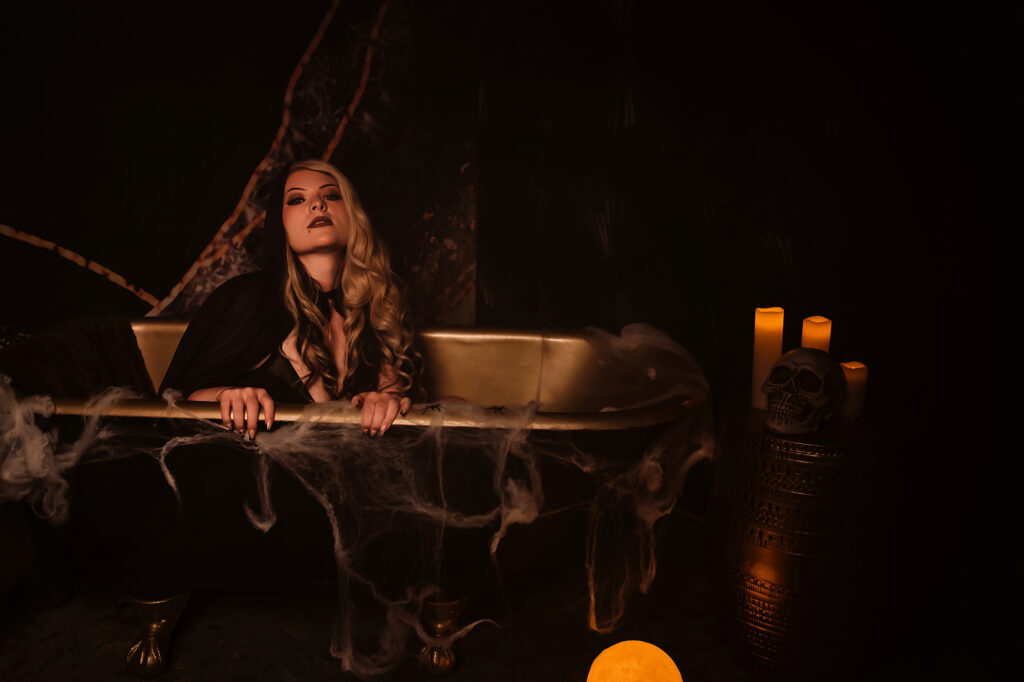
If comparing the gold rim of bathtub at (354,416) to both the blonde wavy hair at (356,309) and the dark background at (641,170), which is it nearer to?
the blonde wavy hair at (356,309)

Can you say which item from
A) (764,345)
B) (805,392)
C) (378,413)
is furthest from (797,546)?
(378,413)

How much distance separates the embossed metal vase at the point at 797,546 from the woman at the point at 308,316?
35.6 inches

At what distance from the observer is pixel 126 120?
228 centimetres

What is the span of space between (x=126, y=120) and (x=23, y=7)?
385 millimetres

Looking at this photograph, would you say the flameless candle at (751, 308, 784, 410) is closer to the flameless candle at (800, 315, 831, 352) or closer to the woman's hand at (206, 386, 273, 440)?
the flameless candle at (800, 315, 831, 352)

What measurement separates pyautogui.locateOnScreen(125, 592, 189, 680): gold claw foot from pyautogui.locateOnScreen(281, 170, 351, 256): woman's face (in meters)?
0.92

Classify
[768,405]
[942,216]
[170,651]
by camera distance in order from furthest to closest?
[942,216] < [170,651] < [768,405]

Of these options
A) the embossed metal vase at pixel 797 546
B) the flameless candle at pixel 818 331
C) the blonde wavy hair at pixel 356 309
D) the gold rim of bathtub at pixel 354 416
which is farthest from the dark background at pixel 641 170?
the gold rim of bathtub at pixel 354 416

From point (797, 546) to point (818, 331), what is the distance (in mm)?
528

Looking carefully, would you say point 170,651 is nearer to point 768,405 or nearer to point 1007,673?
point 768,405

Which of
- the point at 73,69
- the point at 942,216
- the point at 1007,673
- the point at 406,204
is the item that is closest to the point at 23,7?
the point at 73,69

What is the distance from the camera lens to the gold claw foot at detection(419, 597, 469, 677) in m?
1.73

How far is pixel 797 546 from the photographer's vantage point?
1.62 m

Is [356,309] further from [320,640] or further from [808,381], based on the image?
[808,381]
